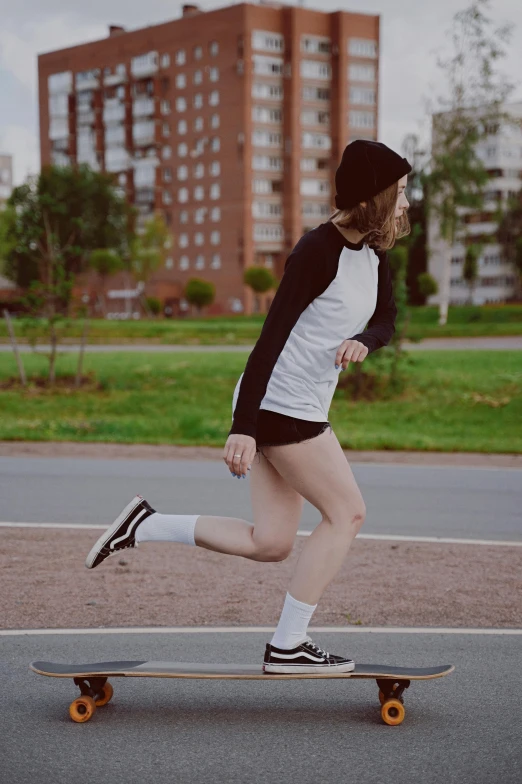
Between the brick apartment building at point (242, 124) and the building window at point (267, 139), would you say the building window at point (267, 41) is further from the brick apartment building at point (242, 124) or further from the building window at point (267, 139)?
the building window at point (267, 139)

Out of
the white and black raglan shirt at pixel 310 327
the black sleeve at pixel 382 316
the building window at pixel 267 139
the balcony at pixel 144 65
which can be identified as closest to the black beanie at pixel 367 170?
the white and black raglan shirt at pixel 310 327

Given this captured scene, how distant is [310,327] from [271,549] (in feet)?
2.99

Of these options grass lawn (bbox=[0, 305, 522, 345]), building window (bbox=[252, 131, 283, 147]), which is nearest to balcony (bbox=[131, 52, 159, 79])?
building window (bbox=[252, 131, 283, 147])

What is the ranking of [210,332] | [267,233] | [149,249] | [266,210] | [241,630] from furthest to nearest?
[266,210] → [267,233] → [149,249] → [210,332] → [241,630]

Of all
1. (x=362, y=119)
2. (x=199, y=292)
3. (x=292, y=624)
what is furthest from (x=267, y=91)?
(x=292, y=624)

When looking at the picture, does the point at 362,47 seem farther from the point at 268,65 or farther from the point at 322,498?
the point at 322,498

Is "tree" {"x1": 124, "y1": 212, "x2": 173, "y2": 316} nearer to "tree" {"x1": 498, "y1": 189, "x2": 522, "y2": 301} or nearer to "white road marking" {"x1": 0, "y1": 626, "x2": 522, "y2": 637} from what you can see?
"tree" {"x1": 498, "y1": 189, "x2": 522, "y2": 301}

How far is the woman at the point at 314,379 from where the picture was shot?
12.6 ft

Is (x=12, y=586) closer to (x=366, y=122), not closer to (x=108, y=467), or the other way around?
(x=108, y=467)

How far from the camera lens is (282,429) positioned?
395 centimetres

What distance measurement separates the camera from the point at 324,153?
345 ft

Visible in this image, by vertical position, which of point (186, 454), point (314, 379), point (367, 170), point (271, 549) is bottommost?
point (186, 454)

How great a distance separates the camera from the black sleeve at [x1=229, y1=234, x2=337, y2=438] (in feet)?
12.6

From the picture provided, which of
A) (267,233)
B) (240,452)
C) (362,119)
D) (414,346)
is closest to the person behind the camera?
(240,452)
